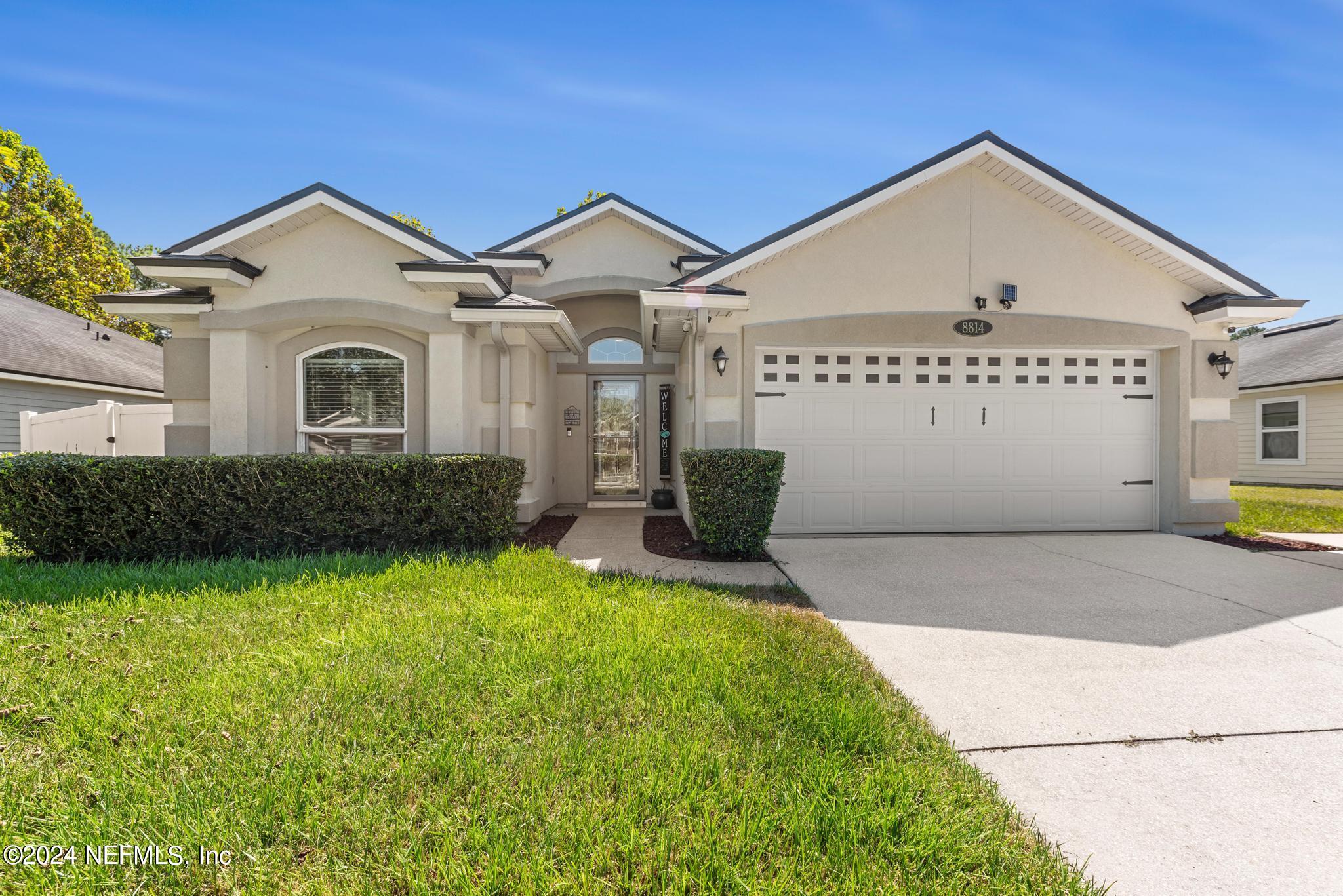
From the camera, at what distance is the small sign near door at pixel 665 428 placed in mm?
11297

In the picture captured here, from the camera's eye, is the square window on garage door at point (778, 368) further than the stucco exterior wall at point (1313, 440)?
No

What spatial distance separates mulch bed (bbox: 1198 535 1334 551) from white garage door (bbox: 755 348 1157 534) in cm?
76

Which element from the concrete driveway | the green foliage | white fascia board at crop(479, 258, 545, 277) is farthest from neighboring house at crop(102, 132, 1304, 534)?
the green foliage

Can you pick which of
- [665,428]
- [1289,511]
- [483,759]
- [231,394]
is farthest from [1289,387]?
[231,394]

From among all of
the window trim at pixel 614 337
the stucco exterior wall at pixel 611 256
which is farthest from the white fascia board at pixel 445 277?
the window trim at pixel 614 337

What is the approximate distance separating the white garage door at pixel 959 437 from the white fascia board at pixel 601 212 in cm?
453

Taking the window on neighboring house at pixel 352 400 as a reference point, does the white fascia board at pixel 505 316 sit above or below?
above

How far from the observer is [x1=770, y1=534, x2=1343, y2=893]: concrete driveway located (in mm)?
2074

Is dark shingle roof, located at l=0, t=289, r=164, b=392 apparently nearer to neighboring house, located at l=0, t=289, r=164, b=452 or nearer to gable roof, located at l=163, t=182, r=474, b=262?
neighboring house, located at l=0, t=289, r=164, b=452

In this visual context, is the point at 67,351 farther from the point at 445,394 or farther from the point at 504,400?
the point at 504,400

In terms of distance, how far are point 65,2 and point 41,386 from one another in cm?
888

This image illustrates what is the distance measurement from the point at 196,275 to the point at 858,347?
7981 mm

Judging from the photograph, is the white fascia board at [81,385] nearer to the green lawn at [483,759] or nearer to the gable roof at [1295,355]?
the green lawn at [483,759]

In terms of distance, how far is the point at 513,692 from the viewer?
286 cm
